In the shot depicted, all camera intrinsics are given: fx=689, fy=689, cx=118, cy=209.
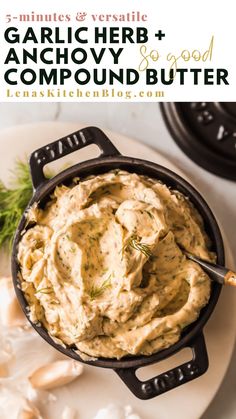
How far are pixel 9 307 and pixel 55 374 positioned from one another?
198 millimetres

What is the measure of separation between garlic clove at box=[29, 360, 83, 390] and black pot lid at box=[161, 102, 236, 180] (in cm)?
60

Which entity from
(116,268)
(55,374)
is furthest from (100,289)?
(55,374)

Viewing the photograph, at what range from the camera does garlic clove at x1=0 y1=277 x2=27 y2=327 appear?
1.66 meters

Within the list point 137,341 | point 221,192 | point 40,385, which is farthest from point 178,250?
point 40,385

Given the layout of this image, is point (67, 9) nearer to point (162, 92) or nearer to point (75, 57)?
point (75, 57)

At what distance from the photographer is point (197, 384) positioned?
170 centimetres

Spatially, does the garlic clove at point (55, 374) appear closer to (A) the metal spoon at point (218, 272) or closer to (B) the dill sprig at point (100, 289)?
(B) the dill sprig at point (100, 289)

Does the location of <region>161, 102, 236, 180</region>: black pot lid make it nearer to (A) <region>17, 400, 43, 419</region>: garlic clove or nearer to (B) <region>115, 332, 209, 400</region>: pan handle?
(B) <region>115, 332, 209, 400</region>: pan handle

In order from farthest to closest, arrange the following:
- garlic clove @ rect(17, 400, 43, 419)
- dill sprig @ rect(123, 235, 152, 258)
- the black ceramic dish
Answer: garlic clove @ rect(17, 400, 43, 419) < the black ceramic dish < dill sprig @ rect(123, 235, 152, 258)

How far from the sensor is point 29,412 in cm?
166

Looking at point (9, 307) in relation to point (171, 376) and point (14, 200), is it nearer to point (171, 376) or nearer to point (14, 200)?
point (14, 200)

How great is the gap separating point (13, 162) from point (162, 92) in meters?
0.43

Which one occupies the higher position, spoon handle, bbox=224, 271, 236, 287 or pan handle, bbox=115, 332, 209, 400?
spoon handle, bbox=224, 271, 236, 287

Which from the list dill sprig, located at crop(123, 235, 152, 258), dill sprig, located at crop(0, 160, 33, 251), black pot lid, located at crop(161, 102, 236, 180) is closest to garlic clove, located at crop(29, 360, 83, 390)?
dill sprig, located at crop(0, 160, 33, 251)
